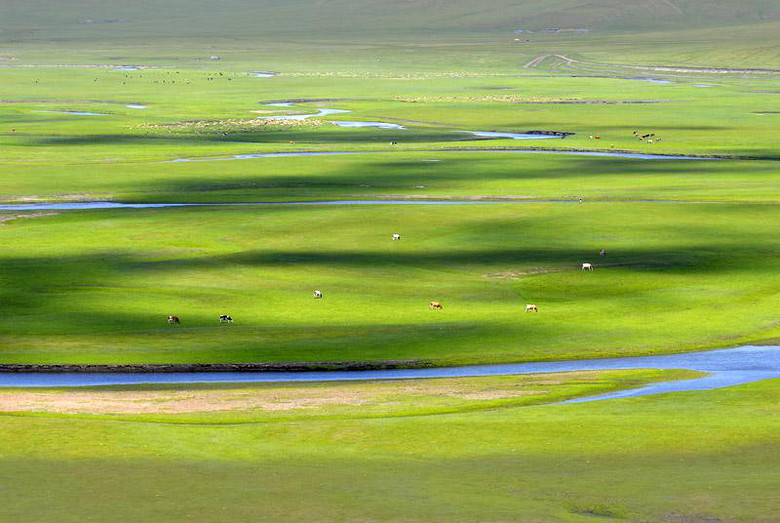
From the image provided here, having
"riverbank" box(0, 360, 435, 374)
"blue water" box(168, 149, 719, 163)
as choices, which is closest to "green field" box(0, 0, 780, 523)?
"riverbank" box(0, 360, 435, 374)

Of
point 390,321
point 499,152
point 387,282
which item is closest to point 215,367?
point 390,321

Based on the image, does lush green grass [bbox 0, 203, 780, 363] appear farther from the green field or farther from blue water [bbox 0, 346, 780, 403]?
blue water [bbox 0, 346, 780, 403]

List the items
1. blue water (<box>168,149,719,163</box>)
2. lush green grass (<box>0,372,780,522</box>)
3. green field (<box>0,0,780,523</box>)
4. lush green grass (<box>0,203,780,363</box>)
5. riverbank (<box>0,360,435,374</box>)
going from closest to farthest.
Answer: lush green grass (<box>0,372,780,522</box>), green field (<box>0,0,780,523</box>), riverbank (<box>0,360,435,374</box>), lush green grass (<box>0,203,780,363</box>), blue water (<box>168,149,719,163</box>)

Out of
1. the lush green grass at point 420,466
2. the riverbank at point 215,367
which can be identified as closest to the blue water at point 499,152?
the riverbank at point 215,367

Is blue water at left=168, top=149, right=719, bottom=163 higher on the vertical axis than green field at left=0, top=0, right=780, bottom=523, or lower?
lower

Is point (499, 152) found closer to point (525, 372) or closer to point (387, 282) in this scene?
point (387, 282)

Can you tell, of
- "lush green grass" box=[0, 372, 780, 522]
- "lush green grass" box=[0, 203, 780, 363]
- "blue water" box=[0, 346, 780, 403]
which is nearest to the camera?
"lush green grass" box=[0, 372, 780, 522]

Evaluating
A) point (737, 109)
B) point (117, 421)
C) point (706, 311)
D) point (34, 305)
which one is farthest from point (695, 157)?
point (117, 421)
